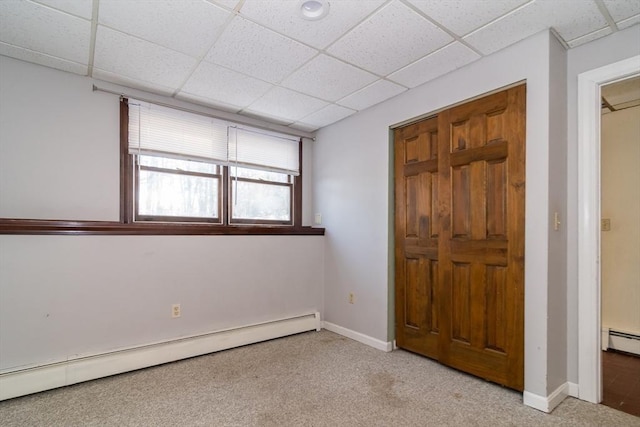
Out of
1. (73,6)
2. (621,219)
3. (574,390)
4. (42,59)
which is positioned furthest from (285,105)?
(621,219)

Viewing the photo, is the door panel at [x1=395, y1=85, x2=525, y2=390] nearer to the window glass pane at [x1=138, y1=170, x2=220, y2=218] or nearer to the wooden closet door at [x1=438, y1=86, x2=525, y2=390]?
the wooden closet door at [x1=438, y1=86, x2=525, y2=390]

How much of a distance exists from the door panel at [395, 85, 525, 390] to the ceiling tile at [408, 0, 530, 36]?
573 millimetres

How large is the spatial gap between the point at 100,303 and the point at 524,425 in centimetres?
309

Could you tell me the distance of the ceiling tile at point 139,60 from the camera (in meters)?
2.19

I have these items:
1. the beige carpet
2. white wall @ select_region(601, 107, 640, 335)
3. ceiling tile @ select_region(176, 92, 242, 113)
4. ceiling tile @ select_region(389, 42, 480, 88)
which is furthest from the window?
white wall @ select_region(601, 107, 640, 335)

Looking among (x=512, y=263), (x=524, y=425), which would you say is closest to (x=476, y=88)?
(x=512, y=263)

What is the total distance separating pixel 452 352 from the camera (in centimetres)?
262

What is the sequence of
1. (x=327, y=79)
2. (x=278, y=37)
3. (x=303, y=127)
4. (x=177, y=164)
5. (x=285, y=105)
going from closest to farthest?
(x=278, y=37) → (x=327, y=79) → (x=177, y=164) → (x=285, y=105) → (x=303, y=127)

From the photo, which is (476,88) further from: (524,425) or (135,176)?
(135,176)

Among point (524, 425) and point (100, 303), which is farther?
point (100, 303)

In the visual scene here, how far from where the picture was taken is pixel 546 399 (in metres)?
2.04

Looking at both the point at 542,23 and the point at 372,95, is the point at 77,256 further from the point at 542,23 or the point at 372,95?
the point at 542,23

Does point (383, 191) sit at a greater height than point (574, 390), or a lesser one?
greater

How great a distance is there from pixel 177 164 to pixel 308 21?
1930 millimetres
